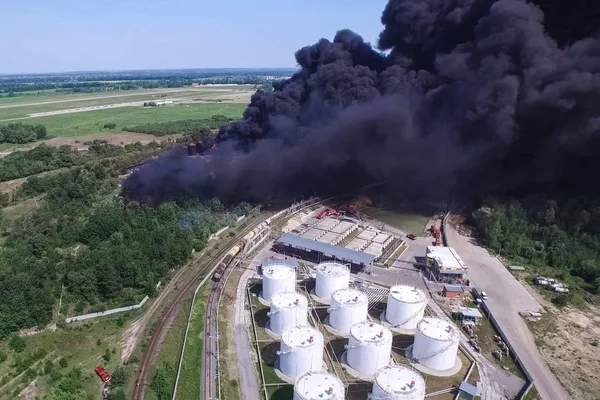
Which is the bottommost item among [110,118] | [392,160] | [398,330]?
[398,330]

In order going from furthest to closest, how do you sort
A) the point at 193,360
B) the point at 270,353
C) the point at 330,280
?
the point at 330,280 < the point at 270,353 < the point at 193,360

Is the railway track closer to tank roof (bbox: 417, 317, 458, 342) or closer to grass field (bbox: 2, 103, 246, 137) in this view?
tank roof (bbox: 417, 317, 458, 342)

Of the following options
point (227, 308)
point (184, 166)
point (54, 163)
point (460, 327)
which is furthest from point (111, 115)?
point (460, 327)

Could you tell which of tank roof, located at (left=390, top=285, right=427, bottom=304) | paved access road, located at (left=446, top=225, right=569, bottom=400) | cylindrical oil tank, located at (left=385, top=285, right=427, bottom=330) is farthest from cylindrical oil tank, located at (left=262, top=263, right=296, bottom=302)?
paved access road, located at (left=446, top=225, right=569, bottom=400)

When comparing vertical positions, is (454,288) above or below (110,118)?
below

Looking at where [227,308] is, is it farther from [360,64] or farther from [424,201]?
[360,64]

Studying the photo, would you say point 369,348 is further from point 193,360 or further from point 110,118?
point 110,118

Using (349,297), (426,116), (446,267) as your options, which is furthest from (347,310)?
(426,116)
